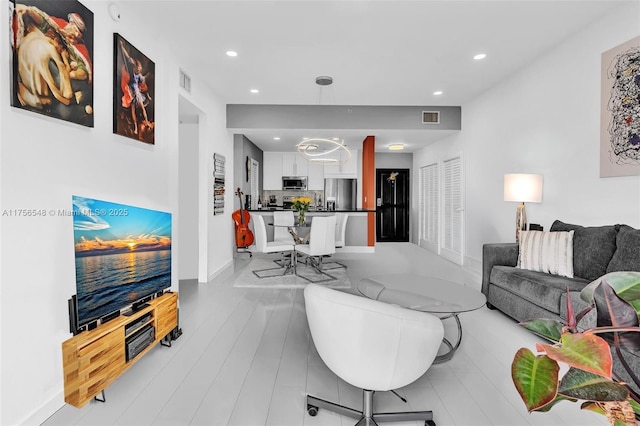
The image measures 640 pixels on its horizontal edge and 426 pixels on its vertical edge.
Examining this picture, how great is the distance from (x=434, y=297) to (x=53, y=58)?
2.80 meters

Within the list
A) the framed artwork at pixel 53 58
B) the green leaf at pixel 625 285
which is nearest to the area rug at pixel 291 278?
the framed artwork at pixel 53 58

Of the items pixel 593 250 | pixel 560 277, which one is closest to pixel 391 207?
pixel 560 277

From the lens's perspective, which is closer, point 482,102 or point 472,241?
point 482,102

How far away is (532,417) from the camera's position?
1.78 m

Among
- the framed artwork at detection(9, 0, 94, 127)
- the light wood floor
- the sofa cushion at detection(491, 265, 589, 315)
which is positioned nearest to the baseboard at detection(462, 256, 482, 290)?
the sofa cushion at detection(491, 265, 589, 315)

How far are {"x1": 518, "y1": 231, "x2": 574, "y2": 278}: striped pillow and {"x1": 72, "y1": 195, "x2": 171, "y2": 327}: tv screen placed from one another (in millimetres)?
3314

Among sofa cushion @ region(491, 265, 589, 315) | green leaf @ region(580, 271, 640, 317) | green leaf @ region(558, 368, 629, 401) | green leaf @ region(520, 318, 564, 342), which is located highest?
green leaf @ region(580, 271, 640, 317)

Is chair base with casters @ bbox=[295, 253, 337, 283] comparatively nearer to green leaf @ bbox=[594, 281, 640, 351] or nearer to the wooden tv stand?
the wooden tv stand

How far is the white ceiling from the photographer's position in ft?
9.04

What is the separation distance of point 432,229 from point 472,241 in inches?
80.7

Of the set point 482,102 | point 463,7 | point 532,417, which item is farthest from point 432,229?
point 532,417

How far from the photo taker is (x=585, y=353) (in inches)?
15.6

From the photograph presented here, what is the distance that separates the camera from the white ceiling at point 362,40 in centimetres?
276

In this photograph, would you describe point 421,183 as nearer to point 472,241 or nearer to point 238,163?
point 472,241
